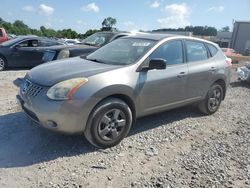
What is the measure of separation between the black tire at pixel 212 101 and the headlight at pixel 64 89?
9.90 feet

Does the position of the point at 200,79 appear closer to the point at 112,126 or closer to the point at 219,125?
the point at 219,125

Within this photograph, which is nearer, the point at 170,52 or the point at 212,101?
the point at 170,52

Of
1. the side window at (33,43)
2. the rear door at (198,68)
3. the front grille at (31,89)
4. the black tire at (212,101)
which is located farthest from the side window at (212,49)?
the side window at (33,43)

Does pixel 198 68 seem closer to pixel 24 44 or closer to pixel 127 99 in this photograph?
pixel 127 99

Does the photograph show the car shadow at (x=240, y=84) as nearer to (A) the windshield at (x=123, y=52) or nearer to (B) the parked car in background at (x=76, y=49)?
(B) the parked car in background at (x=76, y=49)

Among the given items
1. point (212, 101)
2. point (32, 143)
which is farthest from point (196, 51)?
point (32, 143)

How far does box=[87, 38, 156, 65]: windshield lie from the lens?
4.58m

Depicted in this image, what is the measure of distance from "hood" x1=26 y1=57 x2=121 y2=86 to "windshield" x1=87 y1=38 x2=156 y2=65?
28 cm

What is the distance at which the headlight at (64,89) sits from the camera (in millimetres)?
3680

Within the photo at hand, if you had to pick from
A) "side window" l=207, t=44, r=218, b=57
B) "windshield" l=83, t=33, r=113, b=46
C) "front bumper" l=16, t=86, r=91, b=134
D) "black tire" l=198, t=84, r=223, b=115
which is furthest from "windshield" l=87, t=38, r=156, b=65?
"windshield" l=83, t=33, r=113, b=46

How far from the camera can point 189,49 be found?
211 inches

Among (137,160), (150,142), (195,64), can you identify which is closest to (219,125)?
(195,64)

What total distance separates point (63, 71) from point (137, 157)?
1609 millimetres

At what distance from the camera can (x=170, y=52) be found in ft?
16.4
